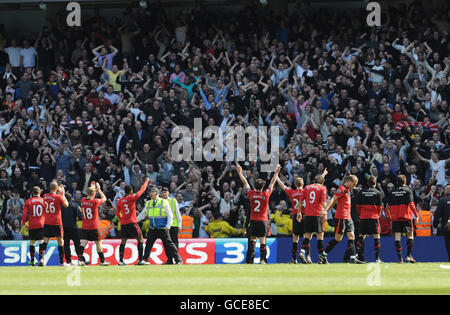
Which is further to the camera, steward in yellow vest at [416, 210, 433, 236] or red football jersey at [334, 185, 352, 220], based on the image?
steward in yellow vest at [416, 210, 433, 236]

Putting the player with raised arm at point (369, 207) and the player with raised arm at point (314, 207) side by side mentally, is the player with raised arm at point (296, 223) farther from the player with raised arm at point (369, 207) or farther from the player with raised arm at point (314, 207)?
the player with raised arm at point (369, 207)

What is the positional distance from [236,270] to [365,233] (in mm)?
4032

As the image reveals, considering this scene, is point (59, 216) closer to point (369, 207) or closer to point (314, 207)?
point (314, 207)

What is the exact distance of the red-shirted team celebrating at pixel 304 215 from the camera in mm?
20859

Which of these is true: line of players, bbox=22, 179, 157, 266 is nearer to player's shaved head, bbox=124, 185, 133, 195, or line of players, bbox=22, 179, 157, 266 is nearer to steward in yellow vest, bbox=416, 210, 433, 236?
player's shaved head, bbox=124, 185, 133, 195

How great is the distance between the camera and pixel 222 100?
29031 millimetres

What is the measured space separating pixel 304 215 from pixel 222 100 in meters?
8.73

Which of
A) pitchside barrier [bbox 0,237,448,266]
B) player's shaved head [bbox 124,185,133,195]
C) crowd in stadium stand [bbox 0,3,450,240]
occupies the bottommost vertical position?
pitchside barrier [bbox 0,237,448,266]

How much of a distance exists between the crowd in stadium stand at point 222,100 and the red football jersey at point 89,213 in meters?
3.36

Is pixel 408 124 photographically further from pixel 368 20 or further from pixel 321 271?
pixel 321 271

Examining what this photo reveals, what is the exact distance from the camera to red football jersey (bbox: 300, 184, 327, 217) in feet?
68.3

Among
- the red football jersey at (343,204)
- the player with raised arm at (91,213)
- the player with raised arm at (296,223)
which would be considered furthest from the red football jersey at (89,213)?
the red football jersey at (343,204)

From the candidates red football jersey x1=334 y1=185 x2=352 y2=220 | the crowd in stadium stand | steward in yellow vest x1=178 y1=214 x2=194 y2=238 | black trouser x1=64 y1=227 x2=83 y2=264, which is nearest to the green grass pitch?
red football jersey x1=334 y1=185 x2=352 y2=220

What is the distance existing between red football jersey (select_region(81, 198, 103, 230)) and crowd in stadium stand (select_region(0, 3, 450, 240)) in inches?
132
